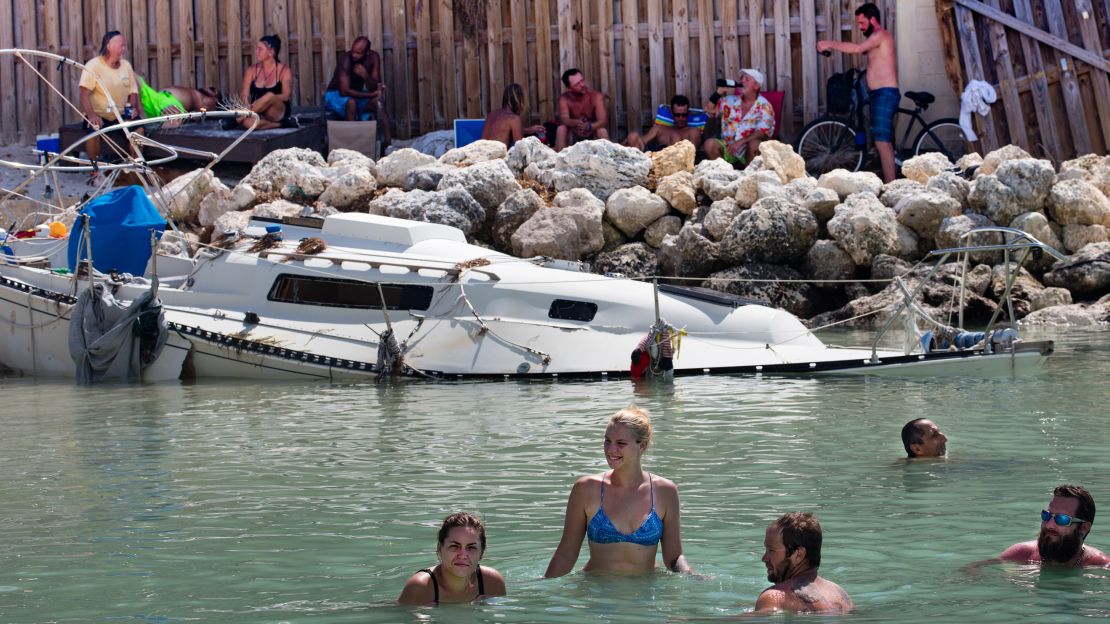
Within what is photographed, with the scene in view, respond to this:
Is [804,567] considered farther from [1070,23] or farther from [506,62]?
[506,62]

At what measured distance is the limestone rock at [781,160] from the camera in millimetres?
20344

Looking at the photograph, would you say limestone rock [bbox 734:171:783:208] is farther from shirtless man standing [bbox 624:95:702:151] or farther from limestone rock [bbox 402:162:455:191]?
limestone rock [bbox 402:162:455:191]

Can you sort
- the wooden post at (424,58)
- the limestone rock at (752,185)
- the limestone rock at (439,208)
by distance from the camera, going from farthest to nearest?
the wooden post at (424,58) → the limestone rock at (439,208) → the limestone rock at (752,185)

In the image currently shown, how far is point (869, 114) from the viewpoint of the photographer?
844 inches

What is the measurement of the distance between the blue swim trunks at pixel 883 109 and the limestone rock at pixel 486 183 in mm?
5374

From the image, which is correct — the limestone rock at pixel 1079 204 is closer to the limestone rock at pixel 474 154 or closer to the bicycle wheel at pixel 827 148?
the bicycle wheel at pixel 827 148

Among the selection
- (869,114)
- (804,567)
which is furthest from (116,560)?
(869,114)

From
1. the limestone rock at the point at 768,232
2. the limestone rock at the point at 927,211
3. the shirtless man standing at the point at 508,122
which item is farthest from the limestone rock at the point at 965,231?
the shirtless man standing at the point at 508,122

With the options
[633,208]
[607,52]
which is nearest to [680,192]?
[633,208]

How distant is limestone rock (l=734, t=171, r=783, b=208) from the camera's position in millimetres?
19484

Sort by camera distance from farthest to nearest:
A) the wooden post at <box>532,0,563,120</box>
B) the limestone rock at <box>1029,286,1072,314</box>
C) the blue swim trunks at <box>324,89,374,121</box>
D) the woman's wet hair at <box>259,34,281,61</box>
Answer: the blue swim trunks at <box>324,89,374,121</box>
the wooden post at <box>532,0,563,120</box>
the woman's wet hair at <box>259,34,281,61</box>
the limestone rock at <box>1029,286,1072,314</box>

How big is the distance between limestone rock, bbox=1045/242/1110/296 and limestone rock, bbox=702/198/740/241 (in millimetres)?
4242

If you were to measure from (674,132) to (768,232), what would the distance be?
13.2 feet

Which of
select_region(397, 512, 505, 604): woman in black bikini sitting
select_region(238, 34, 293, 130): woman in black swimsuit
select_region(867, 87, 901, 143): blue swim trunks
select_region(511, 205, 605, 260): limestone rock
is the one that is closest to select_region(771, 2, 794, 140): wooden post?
select_region(867, 87, 901, 143): blue swim trunks
